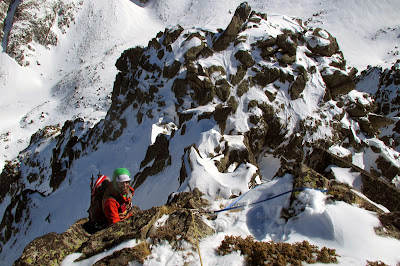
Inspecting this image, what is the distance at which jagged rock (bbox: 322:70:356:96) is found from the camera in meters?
17.0

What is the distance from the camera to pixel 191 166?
9.42 m

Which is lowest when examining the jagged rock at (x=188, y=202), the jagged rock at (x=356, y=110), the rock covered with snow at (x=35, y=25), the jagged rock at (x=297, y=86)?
the jagged rock at (x=356, y=110)

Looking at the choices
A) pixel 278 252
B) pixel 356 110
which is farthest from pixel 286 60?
pixel 278 252

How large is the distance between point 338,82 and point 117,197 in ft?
54.0

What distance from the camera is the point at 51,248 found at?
459 cm

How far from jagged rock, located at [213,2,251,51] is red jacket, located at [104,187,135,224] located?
44.3 feet

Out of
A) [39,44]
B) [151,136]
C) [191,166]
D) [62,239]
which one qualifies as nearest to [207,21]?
[39,44]

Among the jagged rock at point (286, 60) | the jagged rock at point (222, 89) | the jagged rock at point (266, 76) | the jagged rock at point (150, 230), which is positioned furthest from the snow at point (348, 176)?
the jagged rock at point (286, 60)

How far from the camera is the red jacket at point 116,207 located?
18.2ft

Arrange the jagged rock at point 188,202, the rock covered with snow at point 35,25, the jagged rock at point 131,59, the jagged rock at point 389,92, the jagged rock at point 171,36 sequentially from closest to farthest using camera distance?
the jagged rock at point 188,202 → the jagged rock at point 171,36 → the jagged rock at point 131,59 → the jagged rock at point 389,92 → the rock covered with snow at point 35,25

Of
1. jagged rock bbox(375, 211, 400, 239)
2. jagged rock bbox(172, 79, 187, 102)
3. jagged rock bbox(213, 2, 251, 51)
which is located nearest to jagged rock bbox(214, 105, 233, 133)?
jagged rock bbox(172, 79, 187, 102)

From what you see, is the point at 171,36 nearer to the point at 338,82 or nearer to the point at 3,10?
the point at 338,82

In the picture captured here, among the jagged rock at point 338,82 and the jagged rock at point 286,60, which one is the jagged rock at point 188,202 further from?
the jagged rock at point 338,82

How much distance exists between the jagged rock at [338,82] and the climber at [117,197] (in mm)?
15742
